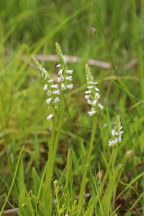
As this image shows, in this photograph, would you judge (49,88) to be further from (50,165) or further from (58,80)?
(50,165)

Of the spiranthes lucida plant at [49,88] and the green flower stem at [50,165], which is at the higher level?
the spiranthes lucida plant at [49,88]

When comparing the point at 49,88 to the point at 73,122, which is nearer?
the point at 49,88

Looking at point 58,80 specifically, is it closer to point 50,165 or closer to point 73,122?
point 50,165

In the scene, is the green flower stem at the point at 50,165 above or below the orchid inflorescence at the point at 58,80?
below

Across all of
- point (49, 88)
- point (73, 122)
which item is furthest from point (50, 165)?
point (73, 122)

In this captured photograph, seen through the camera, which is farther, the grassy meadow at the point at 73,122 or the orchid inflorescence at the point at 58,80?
the grassy meadow at the point at 73,122

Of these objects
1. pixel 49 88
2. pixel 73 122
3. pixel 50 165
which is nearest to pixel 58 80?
pixel 49 88

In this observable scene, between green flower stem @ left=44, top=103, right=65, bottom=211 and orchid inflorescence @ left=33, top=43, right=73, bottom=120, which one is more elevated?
orchid inflorescence @ left=33, top=43, right=73, bottom=120

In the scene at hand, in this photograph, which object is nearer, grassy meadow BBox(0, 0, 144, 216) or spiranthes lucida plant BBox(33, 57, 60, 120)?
spiranthes lucida plant BBox(33, 57, 60, 120)

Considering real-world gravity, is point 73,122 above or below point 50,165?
above
